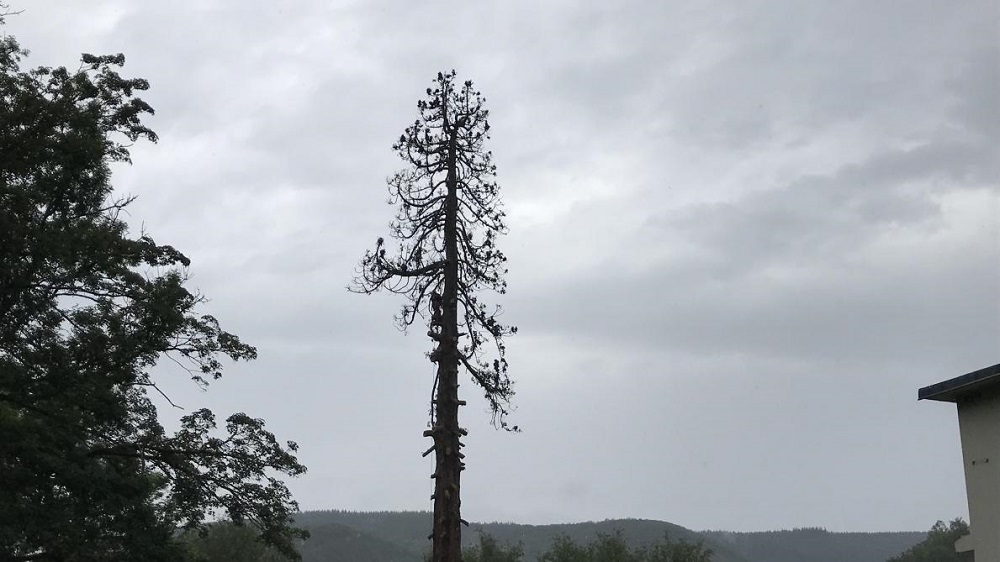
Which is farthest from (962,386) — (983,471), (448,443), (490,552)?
(490,552)

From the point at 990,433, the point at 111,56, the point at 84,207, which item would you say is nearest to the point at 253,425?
the point at 84,207

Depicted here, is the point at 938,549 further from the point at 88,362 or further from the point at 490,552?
the point at 88,362

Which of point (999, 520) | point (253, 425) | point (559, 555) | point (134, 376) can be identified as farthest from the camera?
point (559, 555)

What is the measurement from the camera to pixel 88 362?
19844mm

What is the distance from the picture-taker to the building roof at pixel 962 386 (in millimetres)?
16062

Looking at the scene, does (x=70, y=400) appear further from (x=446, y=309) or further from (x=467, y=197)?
(x=467, y=197)

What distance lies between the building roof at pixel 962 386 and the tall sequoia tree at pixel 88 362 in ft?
47.1

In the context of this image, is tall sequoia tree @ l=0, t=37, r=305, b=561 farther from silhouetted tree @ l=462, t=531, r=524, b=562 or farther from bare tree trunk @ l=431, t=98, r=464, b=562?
silhouetted tree @ l=462, t=531, r=524, b=562

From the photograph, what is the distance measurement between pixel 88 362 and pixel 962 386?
1777 centimetres

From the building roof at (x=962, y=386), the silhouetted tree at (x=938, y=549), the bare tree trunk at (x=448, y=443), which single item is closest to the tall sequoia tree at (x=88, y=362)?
the bare tree trunk at (x=448, y=443)

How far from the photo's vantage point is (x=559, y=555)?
6112 cm

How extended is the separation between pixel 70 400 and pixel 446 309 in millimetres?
7975

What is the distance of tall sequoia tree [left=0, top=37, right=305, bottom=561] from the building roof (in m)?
14.4

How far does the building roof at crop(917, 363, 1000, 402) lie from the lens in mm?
16062
